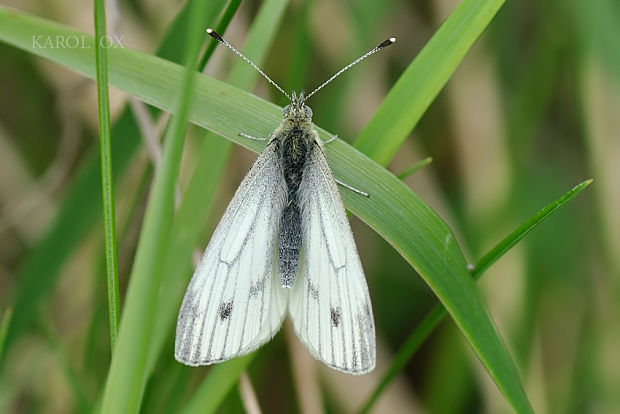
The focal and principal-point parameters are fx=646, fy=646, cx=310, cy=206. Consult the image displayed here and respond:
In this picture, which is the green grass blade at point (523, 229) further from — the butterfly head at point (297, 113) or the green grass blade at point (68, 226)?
the green grass blade at point (68, 226)

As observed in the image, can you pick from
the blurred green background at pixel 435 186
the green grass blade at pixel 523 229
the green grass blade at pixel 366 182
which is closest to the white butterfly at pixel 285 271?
the green grass blade at pixel 366 182

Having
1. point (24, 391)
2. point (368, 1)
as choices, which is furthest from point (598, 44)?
point (24, 391)

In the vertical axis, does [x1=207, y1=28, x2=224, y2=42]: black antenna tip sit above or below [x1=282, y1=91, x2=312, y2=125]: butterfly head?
below

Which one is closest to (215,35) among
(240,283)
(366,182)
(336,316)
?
(366,182)

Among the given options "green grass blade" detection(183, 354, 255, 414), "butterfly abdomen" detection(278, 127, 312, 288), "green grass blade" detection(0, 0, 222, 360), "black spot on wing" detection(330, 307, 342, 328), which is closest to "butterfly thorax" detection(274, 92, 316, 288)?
"butterfly abdomen" detection(278, 127, 312, 288)

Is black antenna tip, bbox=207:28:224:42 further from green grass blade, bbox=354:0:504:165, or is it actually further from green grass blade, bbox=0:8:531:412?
green grass blade, bbox=354:0:504:165

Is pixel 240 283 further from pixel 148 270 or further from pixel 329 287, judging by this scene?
pixel 148 270
